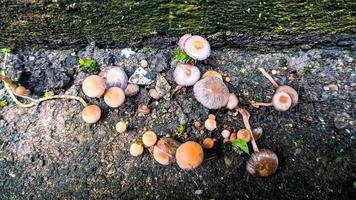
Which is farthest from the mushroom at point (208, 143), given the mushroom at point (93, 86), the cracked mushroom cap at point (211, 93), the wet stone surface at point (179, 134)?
the mushroom at point (93, 86)

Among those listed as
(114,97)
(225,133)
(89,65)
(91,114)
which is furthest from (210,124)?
(89,65)

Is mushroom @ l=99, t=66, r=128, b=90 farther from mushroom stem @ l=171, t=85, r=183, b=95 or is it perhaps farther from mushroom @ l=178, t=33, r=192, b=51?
mushroom @ l=178, t=33, r=192, b=51

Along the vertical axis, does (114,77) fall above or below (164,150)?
above

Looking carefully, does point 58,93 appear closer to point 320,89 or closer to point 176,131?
point 176,131

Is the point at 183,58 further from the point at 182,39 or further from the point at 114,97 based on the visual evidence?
the point at 114,97

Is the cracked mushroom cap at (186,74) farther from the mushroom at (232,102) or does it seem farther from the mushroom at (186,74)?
the mushroom at (232,102)

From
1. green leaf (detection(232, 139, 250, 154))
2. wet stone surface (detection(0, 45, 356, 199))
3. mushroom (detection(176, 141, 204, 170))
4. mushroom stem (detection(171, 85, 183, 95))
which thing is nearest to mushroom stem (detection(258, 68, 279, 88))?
wet stone surface (detection(0, 45, 356, 199))

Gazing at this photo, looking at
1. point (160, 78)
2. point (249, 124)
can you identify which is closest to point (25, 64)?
point (160, 78)
